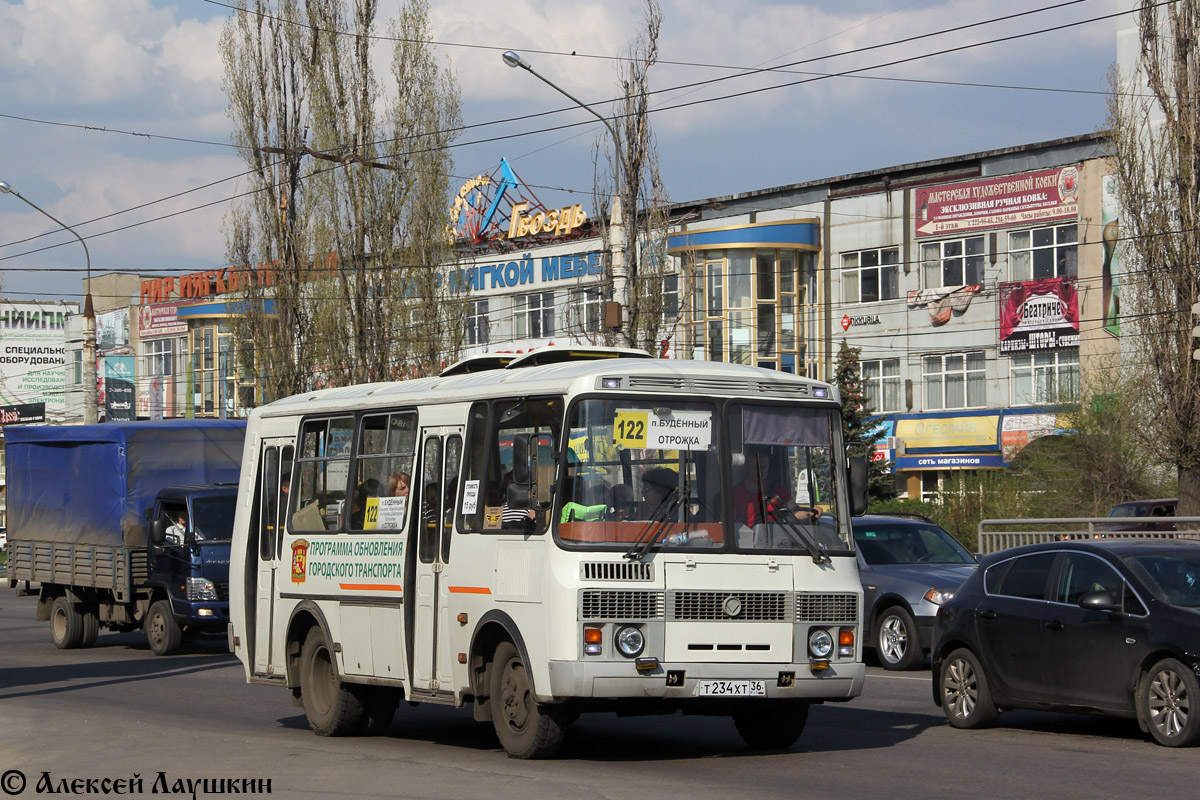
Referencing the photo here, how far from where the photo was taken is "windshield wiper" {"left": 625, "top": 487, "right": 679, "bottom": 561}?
33.2ft

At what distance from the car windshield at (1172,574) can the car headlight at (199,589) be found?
13.5m

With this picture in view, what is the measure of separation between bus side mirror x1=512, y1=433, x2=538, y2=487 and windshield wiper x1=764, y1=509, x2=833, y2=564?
1.59 m

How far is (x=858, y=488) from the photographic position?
36.2ft

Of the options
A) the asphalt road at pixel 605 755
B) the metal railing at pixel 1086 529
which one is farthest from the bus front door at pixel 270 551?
the metal railing at pixel 1086 529

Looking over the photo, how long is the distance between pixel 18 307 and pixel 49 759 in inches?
3988

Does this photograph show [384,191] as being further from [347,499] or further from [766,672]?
[766,672]

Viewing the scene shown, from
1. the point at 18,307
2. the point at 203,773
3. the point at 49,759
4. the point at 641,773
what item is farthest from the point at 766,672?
the point at 18,307

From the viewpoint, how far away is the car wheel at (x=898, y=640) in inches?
705

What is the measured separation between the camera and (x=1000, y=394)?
52000 millimetres

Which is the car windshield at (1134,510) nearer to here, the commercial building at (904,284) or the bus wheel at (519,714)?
the commercial building at (904,284)

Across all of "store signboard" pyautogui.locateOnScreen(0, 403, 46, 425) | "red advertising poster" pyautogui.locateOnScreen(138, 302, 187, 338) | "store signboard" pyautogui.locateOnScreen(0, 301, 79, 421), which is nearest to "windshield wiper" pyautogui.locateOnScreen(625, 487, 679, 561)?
"red advertising poster" pyautogui.locateOnScreen(138, 302, 187, 338)

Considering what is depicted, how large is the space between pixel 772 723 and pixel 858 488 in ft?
5.94

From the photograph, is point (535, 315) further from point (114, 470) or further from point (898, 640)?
point (898, 640)

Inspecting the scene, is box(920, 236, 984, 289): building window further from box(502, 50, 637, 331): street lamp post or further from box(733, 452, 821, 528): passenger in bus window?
box(733, 452, 821, 528): passenger in bus window
